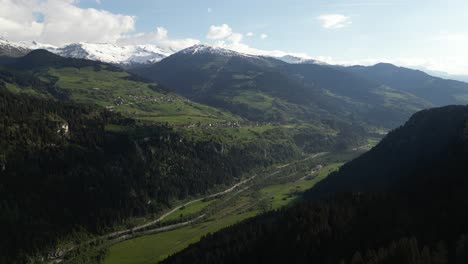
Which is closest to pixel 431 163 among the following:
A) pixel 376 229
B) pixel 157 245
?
pixel 376 229

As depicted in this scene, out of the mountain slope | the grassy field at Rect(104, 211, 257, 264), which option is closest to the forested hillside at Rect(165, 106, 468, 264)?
the mountain slope

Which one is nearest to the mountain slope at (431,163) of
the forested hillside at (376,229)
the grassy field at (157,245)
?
the forested hillside at (376,229)

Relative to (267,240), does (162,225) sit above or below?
below

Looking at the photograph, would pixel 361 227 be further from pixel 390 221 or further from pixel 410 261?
pixel 410 261

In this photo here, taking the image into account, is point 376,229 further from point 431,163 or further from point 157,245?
point 157,245

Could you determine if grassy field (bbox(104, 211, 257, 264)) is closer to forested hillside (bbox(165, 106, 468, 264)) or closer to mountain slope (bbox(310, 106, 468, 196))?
forested hillside (bbox(165, 106, 468, 264))

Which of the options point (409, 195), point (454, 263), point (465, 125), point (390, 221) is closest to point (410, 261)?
point (454, 263)

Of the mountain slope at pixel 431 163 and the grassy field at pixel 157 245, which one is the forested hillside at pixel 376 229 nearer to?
the mountain slope at pixel 431 163

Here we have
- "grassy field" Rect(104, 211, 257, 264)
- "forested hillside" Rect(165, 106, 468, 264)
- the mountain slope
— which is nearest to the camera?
"forested hillside" Rect(165, 106, 468, 264)

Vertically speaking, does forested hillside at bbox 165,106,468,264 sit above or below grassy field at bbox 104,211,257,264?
above
